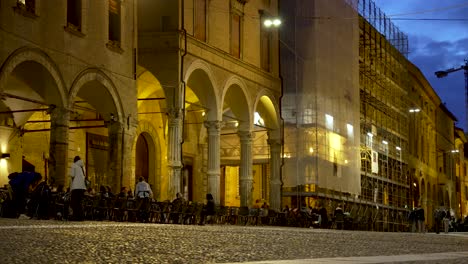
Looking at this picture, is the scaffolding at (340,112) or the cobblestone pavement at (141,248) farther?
the scaffolding at (340,112)

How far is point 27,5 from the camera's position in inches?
955

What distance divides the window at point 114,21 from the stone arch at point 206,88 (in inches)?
202

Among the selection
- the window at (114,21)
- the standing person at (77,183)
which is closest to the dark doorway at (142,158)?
the window at (114,21)

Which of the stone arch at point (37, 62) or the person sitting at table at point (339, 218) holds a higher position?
the stone arch at point (37, 62)

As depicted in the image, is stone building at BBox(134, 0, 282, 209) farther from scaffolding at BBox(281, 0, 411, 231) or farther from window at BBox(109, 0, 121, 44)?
window at BBox(109, 0, 121, 44)

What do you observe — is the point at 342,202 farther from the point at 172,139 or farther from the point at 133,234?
the point at 133,234

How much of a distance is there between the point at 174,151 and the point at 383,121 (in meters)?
24.7

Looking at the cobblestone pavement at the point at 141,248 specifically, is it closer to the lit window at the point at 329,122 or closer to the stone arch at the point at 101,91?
the stone arch at the point at 101,91

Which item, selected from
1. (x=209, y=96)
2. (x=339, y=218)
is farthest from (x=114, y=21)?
(x=339, y=218)

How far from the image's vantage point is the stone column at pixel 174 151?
31.0m

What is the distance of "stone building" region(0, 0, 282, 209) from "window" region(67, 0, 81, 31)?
4 centimetres

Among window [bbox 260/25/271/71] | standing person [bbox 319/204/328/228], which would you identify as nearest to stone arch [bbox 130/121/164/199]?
window [bbox 260/25/271/71]

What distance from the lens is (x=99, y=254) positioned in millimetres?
11352

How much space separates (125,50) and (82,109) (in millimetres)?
3377
